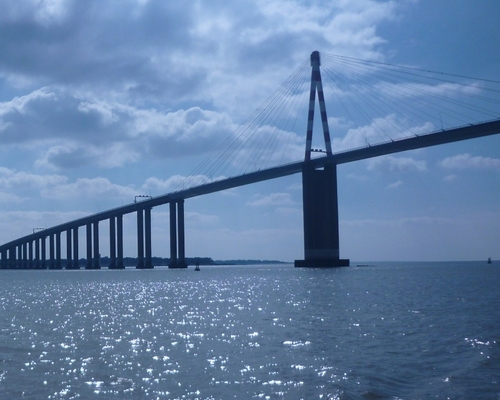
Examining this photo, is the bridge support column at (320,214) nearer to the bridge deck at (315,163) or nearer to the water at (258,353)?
the bridge deck at (315,163)

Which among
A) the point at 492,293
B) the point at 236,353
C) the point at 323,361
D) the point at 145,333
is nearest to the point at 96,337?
the point at 145,333

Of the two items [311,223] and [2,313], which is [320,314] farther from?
[311,223]

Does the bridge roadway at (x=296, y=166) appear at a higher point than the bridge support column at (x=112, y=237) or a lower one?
higher

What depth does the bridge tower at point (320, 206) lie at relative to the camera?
216 feet

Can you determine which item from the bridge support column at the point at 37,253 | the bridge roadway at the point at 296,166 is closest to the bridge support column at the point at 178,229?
the bridge roadway at the point at 296,166

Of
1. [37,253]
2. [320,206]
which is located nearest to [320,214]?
[320,206]

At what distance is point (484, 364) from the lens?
39.0ft

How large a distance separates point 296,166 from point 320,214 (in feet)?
17.3

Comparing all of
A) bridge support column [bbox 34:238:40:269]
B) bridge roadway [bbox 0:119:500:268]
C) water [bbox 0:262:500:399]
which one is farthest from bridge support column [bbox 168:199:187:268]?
water [bbox 0:262:500:399]

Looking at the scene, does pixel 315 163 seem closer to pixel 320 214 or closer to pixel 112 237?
pixel 320 214

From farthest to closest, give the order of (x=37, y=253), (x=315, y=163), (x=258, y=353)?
1. (x=37, y=253)
2. (x=315, y=163)
3. (x=258, y=353)

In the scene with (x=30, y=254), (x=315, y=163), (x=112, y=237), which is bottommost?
(x=30, y=254)

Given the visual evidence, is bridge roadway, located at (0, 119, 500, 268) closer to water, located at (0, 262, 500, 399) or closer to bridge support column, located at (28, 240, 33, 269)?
bridge support column, located at (28, 240, 33, 269)

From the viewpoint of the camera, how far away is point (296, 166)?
6738 cm
